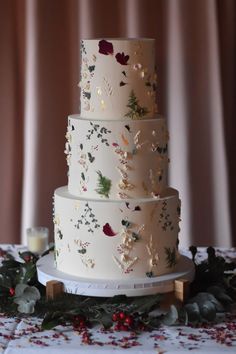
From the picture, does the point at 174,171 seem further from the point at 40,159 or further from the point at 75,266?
the point at 75,266

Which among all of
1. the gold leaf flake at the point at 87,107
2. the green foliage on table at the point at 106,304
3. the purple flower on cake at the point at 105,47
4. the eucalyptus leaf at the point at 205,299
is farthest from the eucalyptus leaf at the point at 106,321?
the purple flower on cake at the point at 105,47

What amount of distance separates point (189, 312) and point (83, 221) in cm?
35

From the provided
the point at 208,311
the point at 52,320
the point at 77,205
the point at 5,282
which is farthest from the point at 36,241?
the point at 208,311

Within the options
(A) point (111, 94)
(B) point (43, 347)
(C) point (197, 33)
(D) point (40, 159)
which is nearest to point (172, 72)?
(C) point (197, 33)

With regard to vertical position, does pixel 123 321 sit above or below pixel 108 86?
below

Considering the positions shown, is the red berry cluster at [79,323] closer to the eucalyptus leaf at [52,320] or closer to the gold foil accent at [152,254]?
the eucalyptus leaf at [52,320]

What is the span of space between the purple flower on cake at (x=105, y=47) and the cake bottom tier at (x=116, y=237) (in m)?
0.38

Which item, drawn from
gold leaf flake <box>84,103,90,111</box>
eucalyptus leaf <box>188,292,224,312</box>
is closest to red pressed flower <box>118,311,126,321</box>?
eucalyptus leaf <box>188,292,224,312</box>

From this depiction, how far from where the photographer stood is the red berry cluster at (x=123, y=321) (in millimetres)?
1682

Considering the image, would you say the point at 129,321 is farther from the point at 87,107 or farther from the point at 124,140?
the point at 87,107

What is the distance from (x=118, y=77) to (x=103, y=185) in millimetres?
278

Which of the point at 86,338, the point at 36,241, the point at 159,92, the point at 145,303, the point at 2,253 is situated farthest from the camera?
the point at 159,92

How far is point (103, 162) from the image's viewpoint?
1.82 metres

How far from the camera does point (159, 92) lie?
10.7ft
